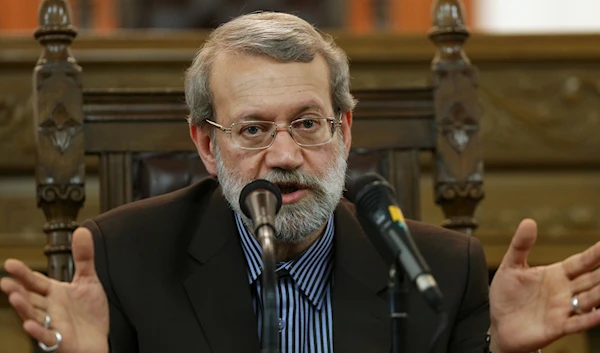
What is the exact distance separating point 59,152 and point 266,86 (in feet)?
2.35

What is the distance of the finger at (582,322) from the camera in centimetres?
210

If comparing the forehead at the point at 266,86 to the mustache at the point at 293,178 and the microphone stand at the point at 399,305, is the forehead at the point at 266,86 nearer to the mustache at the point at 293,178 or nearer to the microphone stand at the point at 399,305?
the mustache at the point at 293,178

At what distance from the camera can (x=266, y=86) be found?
7.93 feet

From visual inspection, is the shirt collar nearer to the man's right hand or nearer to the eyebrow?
the eyebrow

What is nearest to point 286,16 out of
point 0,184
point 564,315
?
point 564,315

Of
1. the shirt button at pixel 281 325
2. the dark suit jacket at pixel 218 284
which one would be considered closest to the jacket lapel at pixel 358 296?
the dark suit jacket at pixel 218 284

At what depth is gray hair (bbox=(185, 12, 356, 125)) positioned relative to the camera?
2.46 m

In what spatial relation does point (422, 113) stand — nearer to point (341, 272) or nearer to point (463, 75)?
point (463, 75)

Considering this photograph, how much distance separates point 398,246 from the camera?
1.64 metres

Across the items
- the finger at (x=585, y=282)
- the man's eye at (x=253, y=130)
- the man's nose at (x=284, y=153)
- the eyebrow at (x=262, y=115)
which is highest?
the eyebrow at (x=262, y=115)

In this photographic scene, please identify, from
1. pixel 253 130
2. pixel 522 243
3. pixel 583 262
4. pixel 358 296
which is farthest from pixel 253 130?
pixel 583 262

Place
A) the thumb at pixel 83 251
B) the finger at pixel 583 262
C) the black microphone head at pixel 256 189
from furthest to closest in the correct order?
the finger at pixel 583 262, the thumb at pixel 83 251, the black microphone head at pixel 256 189

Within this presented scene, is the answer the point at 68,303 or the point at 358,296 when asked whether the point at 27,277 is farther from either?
the point at 358,296

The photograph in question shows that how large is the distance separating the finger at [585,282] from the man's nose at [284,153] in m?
0.67
